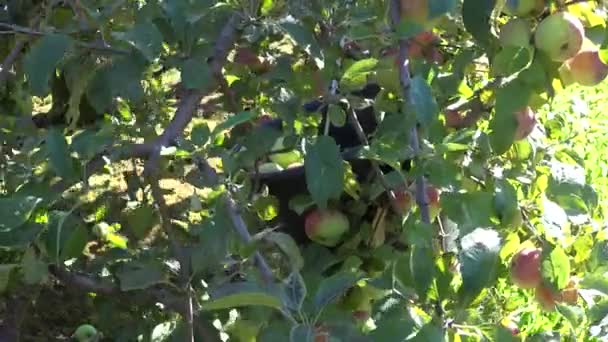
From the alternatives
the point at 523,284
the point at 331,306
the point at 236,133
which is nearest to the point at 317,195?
→ the point at 331,306

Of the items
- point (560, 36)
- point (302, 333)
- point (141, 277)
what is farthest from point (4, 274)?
point (560, 36)

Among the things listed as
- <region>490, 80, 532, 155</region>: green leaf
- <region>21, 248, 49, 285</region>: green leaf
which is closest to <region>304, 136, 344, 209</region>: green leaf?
<region>490, 80, 532, 155</region>: green leaf

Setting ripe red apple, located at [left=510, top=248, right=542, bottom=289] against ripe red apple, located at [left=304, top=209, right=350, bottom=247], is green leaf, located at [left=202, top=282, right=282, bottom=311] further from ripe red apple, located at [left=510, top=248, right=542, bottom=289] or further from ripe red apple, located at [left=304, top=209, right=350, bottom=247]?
ripe red apple, located at [left=304, top=209, right=350, bottom=247]

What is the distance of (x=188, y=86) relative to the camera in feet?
4.32

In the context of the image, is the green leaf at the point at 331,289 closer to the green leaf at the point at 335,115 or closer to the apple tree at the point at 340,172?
the apple tree at the point at 340,172

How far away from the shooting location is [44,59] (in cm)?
133

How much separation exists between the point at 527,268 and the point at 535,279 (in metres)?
0.02

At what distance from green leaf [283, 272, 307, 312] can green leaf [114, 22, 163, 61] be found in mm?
365

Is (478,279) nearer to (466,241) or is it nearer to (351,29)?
(466,241)

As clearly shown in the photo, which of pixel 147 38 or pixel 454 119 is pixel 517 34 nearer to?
pixel 454 119

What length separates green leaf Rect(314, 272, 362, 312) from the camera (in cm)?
102

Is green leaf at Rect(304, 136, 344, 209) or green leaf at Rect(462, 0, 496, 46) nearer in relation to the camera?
green leaf at Rect(462, 0, 496, 46)

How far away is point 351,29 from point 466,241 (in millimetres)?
433

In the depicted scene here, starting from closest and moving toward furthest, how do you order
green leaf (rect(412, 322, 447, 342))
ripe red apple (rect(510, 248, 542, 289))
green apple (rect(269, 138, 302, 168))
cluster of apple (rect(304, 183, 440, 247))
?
green leaf (rect(412, 322, 447, 342))
ripe red apple (rect(510, 248, 542, 289))
green apple (rect(269, 138, 302, 168))
cluster of apple (rect(304, 183, 440, 247))
